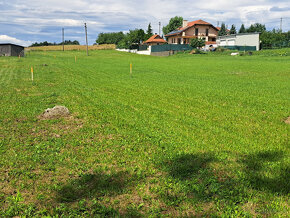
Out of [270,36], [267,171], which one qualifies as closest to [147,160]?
[267,171]

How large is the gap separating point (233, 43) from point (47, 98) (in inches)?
2560

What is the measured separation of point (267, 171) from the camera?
4.59 m

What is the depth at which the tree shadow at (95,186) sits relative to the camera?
160 inches

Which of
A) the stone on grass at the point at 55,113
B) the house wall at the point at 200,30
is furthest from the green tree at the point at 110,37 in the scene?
the stone on grass at the point at 55,113

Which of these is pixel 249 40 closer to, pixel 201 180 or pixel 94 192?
pixel 201 180

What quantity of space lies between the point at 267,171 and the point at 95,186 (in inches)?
123

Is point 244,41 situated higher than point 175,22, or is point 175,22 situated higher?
point 175,22

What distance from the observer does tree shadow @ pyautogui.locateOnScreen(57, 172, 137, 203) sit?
406 centimetres

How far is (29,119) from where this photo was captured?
8.28 meters

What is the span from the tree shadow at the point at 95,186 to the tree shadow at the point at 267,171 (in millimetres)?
2113

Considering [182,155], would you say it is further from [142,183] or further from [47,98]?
[47,98]

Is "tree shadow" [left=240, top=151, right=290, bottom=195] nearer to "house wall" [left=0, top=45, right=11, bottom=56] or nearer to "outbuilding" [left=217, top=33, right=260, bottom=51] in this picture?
"outbuilding" [left=217, top=33, right=260, bottom=51]

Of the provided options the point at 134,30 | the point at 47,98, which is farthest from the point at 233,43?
the point at 47,98

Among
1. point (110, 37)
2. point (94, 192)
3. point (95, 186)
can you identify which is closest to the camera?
point (94, 192)
